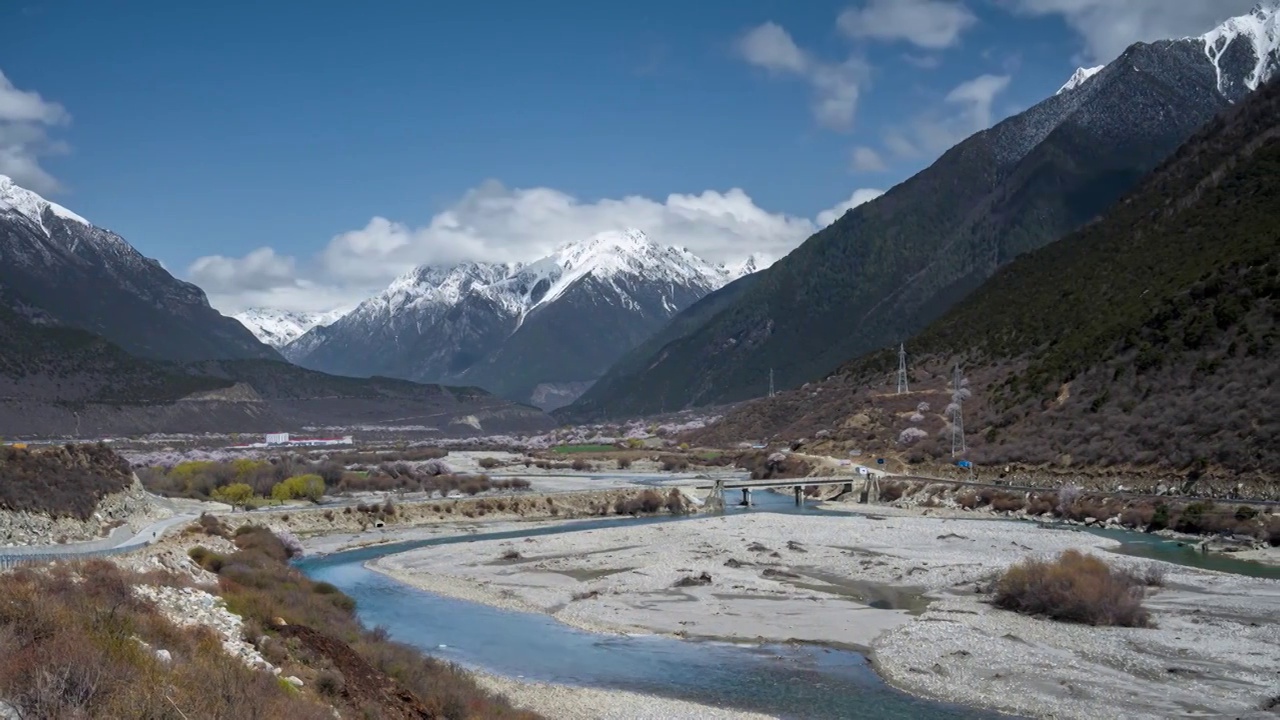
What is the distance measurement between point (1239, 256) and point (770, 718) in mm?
65164

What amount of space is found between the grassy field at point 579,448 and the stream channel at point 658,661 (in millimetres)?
111388

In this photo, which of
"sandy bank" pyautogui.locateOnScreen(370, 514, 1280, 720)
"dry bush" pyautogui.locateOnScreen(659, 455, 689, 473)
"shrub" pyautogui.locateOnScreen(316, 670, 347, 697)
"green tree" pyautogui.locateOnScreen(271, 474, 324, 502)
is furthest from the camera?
"dry bush" pyautogui.locateOnScreen(659, 455, 689, 473)

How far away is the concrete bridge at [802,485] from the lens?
82.3m

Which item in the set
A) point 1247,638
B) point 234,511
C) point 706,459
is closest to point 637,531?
point 234,511

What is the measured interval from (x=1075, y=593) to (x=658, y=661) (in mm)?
13000

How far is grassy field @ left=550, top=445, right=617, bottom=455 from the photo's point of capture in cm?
15464

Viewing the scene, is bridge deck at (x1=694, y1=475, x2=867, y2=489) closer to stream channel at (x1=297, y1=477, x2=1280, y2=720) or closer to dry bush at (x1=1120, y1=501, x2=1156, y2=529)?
dry bush at (x1=1120, y1=501, x2=1156, y2=529)

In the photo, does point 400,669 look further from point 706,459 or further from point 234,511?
point 706,459

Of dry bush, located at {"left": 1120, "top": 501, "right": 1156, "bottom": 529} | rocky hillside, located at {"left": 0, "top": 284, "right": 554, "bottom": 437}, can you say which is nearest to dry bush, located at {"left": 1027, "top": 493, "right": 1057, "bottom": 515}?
dry bush, located at {"left": 1120, "top": 501, "right": 1156, "bottom": 529}

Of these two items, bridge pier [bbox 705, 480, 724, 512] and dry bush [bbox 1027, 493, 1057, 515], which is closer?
dry bush [bbox 1027, 493, 1057, 515]

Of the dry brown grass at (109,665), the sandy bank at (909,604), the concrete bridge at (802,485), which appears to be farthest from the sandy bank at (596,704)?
the concrete bridge at (802,485)

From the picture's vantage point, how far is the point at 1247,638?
2916 centimetres

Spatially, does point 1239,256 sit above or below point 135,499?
above

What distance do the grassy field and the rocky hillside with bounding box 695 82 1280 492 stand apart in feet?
106
